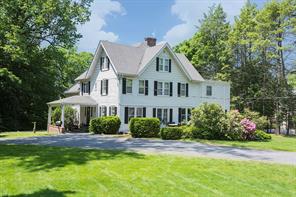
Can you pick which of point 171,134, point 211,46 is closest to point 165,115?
point 171,134

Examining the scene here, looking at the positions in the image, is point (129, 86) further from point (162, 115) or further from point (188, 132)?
point (188, 132)

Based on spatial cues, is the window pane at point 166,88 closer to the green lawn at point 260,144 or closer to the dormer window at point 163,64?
the dormer window at point 163,64

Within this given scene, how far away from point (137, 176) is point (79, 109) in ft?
79.4

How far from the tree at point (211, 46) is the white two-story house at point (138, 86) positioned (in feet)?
38.0

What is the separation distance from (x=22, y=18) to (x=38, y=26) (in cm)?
109

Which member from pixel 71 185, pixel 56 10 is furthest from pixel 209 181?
pixel 56 10

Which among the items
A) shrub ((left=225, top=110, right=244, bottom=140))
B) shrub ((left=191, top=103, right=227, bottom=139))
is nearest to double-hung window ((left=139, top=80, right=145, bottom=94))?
shrub ((left=191, top=103, right=227, bottom=139))

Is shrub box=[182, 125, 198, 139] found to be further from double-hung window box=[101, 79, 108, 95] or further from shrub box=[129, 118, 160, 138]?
double-hung window box=[101, 79, 108, 95]

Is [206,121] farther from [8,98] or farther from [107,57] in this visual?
[8,98]

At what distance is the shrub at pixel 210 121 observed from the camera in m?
23.5

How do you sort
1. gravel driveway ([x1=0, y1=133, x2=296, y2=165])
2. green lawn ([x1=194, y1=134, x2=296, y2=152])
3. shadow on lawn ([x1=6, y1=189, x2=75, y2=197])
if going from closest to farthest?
shadow on lawn ([x1=6, y1=189, x2=75, y2=197]) < gravel driveway ([x1=0, y1=133, x2=296, y2=165]) < green lawn ([x1=194, y1=134, x2=296, y2=152])

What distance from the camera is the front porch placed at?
2950cm

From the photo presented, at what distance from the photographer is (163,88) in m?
31.3

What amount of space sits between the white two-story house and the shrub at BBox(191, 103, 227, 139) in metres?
6.82
